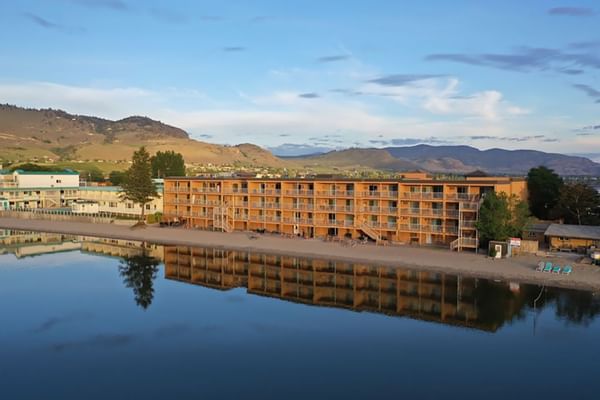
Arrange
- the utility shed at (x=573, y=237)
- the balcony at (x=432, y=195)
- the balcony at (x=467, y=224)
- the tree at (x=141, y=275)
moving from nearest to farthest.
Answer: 1. the tree at (x=141, y=275)
2. the utility shed at (x=573, y=237)
3. the balcony at (x=467, y=224)
4. the balcony at (x=432, y=195)

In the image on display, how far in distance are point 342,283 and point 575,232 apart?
844 inches

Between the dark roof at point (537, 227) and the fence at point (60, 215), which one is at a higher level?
the dark roof at point (537, 227)

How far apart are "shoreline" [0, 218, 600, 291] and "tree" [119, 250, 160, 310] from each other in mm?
6452

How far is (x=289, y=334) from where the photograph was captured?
26.8m

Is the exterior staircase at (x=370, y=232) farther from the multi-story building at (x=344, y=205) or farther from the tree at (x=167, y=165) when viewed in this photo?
the tree at (x=167, y=165)

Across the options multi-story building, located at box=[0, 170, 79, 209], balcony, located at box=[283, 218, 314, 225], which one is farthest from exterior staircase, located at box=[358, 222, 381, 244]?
multi-story building, located at box=[0, 170, 79, 209]

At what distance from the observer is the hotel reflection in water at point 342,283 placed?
102ft

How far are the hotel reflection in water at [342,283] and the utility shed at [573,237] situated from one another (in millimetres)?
12625

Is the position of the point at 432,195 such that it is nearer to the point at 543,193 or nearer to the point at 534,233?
the point at 534,233

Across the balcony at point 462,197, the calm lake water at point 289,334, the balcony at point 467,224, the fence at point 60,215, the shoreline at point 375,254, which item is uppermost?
the balcony at point 462,197

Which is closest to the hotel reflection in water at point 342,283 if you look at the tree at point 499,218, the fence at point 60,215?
the tree at point 499,218

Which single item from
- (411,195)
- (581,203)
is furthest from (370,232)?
(581,203)

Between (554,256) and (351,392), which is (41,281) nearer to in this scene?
(351,392)

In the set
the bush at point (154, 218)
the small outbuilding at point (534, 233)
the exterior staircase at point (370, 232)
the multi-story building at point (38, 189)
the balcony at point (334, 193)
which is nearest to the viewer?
the small outbuilding at point (534, 233)
